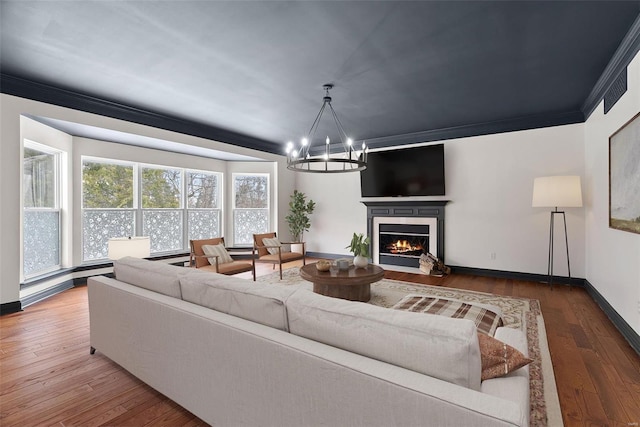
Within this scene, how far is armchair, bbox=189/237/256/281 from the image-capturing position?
4400 mm

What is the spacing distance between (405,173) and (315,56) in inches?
145

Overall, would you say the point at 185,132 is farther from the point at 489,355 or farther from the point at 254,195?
the point at 489,355

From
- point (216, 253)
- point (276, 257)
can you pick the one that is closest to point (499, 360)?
point (216, 253)

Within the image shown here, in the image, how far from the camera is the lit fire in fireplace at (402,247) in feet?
20.4

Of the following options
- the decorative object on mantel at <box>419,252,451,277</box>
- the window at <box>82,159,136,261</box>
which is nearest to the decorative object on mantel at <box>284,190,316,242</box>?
the decorative object on mantel at <box>419,252,451,277</box>

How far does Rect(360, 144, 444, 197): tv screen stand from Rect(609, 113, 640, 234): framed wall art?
2.65m

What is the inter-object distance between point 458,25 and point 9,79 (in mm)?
4771

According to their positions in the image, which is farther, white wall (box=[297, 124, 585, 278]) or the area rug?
white wall (box=[297, 124, 585, 278])

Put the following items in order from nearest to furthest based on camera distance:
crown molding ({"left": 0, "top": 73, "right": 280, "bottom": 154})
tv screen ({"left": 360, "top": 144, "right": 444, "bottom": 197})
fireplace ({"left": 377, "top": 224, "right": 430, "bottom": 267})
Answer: crown molding ({"left": 0, "top": 73, "right": 280, "bottom": 154})
tv screen ({"left": 360, "top": 144, "right": 444, "bottom": 197})
fireplace ({"left": 377, "top": 224, "right": 430, "bottom": 267})

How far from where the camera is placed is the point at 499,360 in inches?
44.8

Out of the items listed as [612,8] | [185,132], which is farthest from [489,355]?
[185,132]

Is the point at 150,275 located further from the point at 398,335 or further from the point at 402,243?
the point at 402,243

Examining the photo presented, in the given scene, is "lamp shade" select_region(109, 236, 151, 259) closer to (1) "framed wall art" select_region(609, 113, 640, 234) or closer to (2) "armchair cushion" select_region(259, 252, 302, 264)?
(2) "armchair cushion" select_region(259, 252, 302, 264)

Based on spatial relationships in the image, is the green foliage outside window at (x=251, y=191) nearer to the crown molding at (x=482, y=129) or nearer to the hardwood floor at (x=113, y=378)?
the crown molding at (x=482, y=129)
